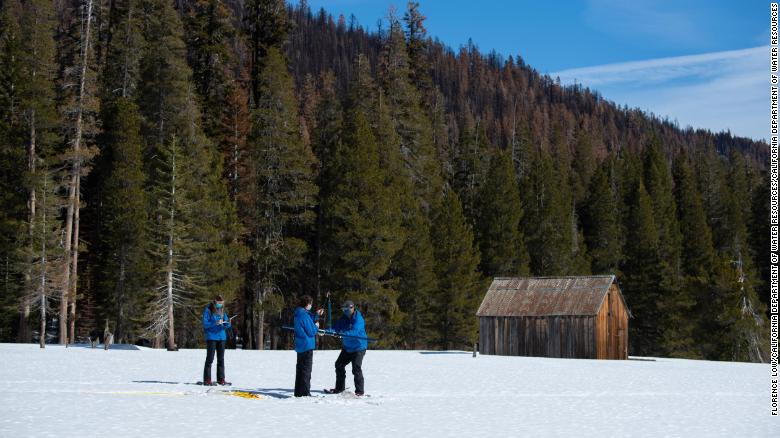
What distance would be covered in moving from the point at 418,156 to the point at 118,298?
2534 centimetres

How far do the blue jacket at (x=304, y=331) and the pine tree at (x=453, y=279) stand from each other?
149 ft

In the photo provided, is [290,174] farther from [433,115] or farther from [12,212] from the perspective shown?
[433,115]

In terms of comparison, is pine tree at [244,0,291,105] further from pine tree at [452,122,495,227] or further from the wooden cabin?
the wooden cabin

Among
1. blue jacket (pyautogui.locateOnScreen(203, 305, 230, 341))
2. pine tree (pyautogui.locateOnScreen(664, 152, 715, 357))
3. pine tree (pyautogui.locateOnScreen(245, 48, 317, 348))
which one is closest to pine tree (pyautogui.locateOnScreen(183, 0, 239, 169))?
pine tree (pyautogui.locateOnScreen(245, 48, 317, 348))

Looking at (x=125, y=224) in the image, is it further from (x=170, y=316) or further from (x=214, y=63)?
(x=214, y=63)

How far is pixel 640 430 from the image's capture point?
47.3 feet

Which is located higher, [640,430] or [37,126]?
[37,126]

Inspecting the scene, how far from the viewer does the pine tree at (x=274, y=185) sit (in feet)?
182

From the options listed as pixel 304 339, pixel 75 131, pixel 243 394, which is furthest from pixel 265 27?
pixel 304 339

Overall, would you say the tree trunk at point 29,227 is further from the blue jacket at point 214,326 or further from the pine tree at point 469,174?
the pine tree at point 469,174

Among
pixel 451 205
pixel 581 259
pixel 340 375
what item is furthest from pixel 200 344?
pixel 340 375

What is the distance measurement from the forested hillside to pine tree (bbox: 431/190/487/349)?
0.52ft

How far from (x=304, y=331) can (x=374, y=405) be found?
6.35 ft

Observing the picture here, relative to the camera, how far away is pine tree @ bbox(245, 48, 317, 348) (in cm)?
5562
